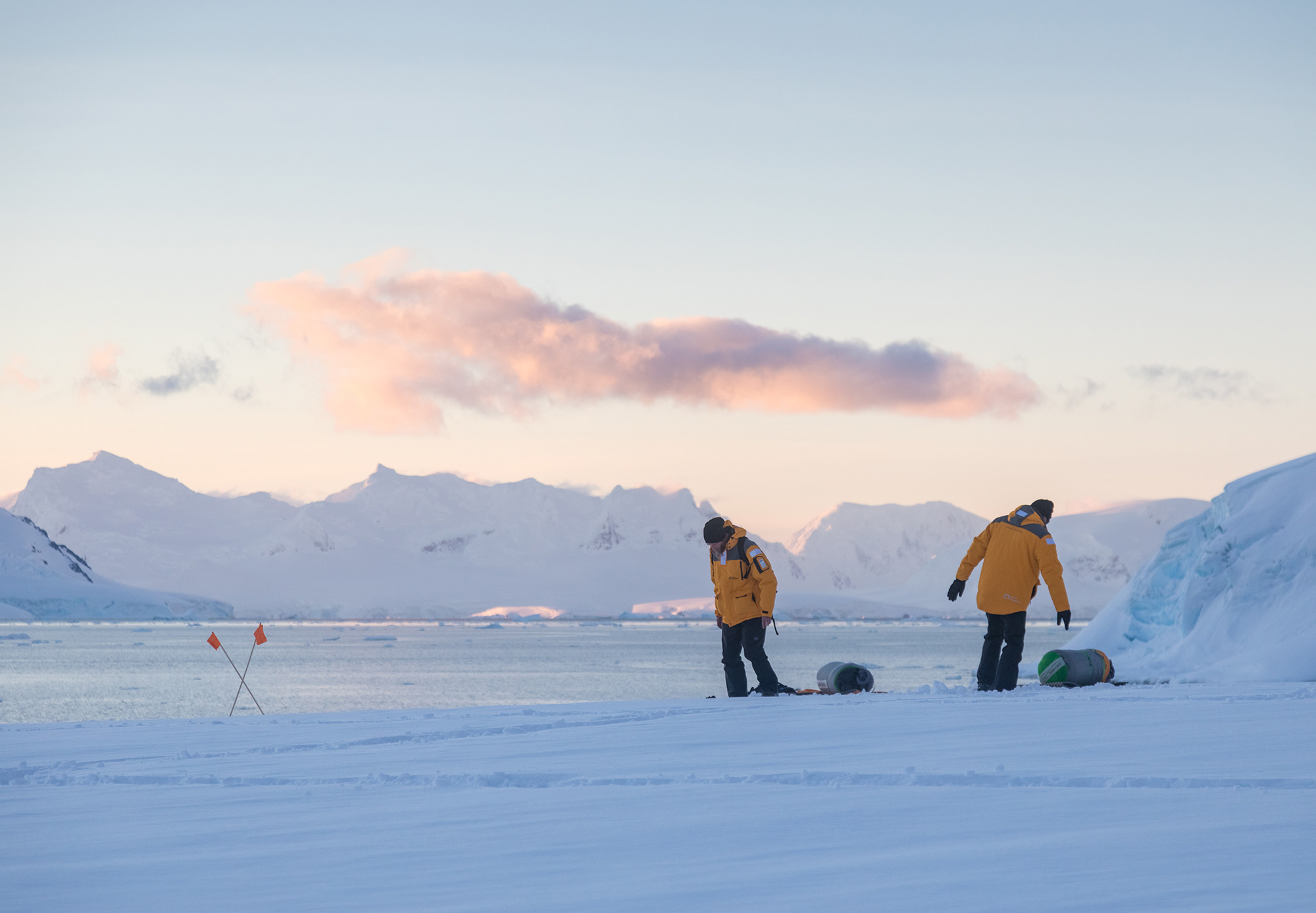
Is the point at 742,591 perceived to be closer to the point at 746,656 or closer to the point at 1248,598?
the point at 746,656

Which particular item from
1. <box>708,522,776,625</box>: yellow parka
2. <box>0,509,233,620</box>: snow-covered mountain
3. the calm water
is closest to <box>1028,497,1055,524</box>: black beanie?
<box>708,522,776,625</box>: yellow parka

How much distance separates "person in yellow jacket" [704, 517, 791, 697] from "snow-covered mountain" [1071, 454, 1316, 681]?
14.3ft

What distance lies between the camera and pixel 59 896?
359cm

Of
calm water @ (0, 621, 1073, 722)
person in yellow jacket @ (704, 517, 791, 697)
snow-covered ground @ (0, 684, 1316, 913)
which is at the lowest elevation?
calm water @ (0, 621, 1073, 722)

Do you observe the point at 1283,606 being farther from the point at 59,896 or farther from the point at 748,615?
the point at 59,896

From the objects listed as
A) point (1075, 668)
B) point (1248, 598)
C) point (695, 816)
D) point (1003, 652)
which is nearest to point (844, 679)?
point (1003, 652)

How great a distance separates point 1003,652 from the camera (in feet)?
35.0

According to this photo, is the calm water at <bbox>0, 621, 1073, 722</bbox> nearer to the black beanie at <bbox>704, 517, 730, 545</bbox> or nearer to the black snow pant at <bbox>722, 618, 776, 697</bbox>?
the black snow pant at <bbox>722, 618, 776, 697</bbox>

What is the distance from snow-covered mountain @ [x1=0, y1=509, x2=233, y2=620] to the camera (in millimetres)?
131750

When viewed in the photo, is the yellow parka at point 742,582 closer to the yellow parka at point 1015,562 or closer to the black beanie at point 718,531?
the black beanie at point 718,531

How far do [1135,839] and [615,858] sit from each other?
1594 mm

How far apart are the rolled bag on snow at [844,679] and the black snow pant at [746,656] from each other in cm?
102

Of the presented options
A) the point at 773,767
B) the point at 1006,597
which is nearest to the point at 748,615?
the point at 1006,597

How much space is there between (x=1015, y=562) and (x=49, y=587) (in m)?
145
